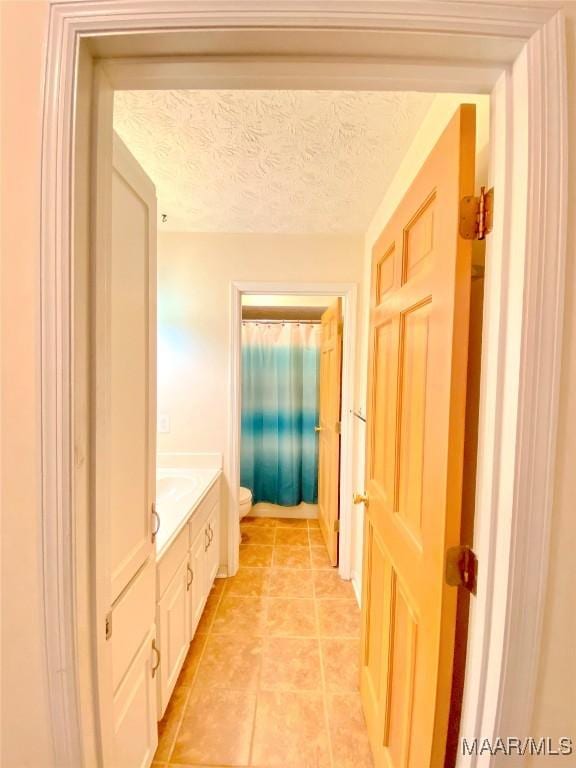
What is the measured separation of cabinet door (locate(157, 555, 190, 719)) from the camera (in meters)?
1.11

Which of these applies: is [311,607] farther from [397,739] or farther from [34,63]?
[34,63]

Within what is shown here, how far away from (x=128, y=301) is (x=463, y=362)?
83 centimetres

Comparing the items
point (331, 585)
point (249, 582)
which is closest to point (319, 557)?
point (331, 585)

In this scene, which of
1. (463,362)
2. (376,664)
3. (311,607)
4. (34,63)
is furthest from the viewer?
(311,607)

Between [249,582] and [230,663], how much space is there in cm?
59

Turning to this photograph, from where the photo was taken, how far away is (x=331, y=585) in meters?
2.01

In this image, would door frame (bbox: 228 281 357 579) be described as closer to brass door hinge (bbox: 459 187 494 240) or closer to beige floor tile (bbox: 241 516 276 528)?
beige floor tile (bbox: 241 516 276 528)

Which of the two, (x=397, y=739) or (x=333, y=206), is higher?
(x=333, y=206)

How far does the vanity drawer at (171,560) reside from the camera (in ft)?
3.53

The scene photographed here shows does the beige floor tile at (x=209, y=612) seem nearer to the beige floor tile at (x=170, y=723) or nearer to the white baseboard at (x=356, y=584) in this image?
the beige floor tile at (x=170, y=723)

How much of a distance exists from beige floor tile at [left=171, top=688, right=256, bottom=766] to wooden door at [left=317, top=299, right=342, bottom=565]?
111cm

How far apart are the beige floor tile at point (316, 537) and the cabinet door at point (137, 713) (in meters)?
1.71

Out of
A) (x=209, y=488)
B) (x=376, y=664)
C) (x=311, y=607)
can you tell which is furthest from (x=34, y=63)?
(x=311, y=607)

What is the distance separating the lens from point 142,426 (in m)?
0.87
